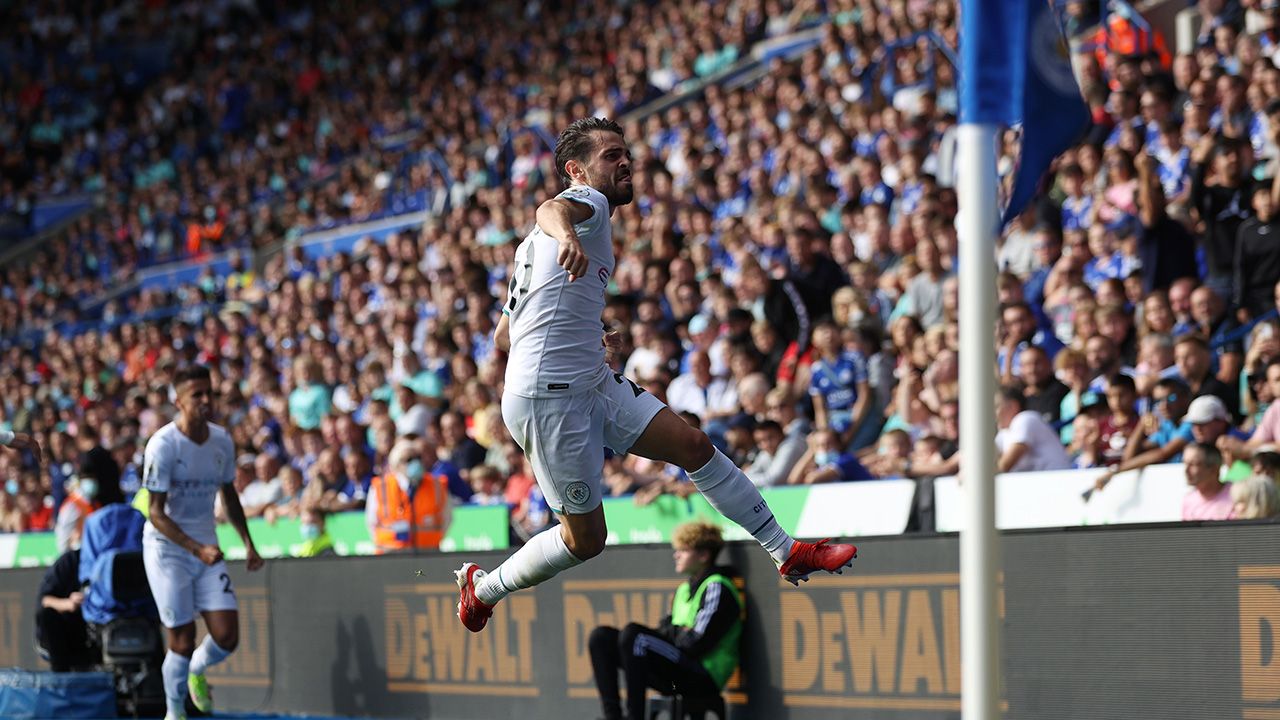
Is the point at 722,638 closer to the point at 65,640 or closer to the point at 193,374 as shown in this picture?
the point at 193,374

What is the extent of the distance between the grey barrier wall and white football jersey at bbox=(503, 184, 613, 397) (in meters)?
3.01

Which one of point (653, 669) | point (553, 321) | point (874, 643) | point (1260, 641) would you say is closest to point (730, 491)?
point (553, 321)

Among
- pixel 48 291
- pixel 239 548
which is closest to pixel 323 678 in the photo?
pixel 239 548

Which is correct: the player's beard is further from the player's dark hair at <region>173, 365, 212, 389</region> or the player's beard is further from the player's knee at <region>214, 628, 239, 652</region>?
the player's knee at <region>214, 628, 239, 652</region>

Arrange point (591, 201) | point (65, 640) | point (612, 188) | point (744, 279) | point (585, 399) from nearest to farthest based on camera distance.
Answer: point (591, 201) < point (612, 188) < point (585, 399) < point (65, 640) < point (744, 279)

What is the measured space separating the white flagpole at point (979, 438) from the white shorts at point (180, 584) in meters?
7.28

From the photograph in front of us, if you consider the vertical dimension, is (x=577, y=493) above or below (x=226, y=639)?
above

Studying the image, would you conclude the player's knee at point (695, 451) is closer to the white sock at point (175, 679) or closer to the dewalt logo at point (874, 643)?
the dewalt logo at point (874, 643)

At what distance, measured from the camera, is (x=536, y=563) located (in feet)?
25.6

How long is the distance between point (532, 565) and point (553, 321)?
1175 mm

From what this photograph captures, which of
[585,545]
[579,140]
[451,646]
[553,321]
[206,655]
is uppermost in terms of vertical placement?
Result: [579,140]

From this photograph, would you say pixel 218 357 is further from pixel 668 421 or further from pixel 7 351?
pixel 668 421

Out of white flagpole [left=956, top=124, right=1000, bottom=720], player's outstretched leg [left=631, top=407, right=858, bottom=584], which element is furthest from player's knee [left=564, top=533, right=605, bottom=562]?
white flagpole [left=956, top=124, right=1000, bottom=720]

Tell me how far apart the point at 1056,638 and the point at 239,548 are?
8412mm
